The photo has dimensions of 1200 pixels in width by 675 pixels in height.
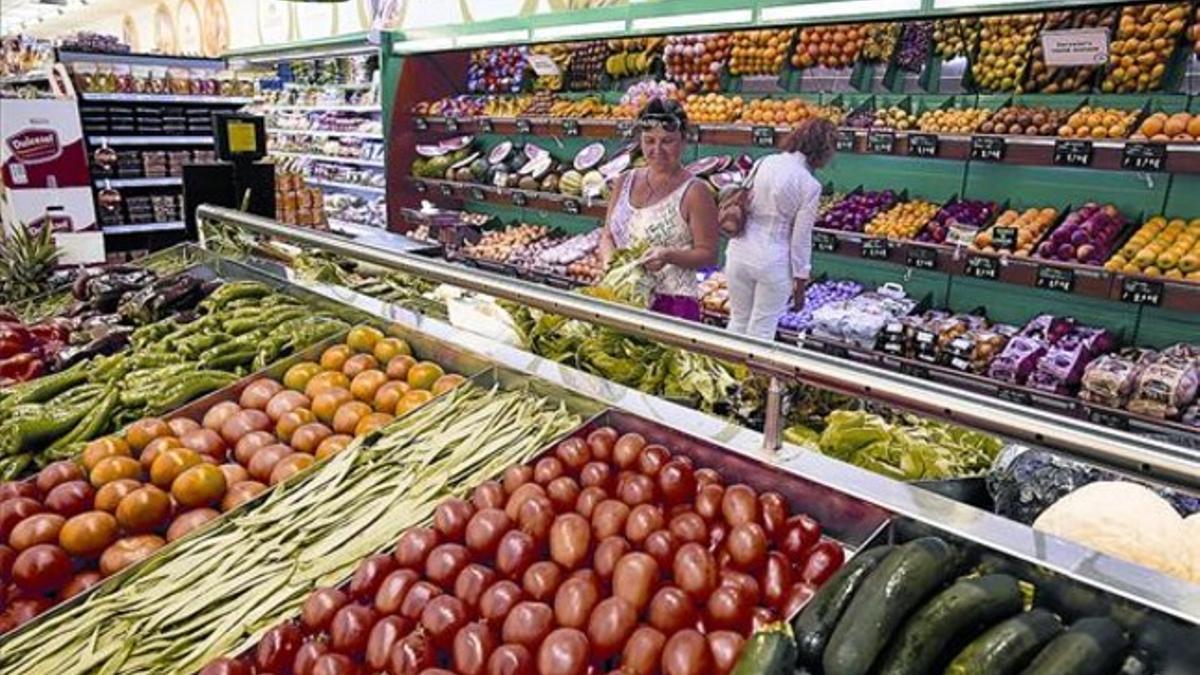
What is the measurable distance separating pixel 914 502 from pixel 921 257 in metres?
3.20

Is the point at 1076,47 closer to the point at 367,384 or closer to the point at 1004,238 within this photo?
the point at 1004,238

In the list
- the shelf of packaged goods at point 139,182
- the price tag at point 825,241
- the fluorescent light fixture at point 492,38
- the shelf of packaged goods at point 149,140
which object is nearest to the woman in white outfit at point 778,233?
the price tag at point 825,241

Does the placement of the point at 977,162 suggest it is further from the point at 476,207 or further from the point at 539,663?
the point at 476,207

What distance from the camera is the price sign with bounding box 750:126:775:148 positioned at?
197 inches

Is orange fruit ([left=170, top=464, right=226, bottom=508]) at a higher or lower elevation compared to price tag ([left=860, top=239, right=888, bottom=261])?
lower

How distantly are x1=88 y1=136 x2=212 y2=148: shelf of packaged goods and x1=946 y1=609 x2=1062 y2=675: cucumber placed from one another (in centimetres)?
797

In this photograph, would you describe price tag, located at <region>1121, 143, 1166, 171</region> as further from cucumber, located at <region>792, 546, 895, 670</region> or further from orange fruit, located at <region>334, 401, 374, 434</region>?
orange fruit, located at <region>334, 401, 374, 434</region>

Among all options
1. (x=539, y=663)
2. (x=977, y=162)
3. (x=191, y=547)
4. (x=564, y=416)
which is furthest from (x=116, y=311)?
(x=977, y=162)

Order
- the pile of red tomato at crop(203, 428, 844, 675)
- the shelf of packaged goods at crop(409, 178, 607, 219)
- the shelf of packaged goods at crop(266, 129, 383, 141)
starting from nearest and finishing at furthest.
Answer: the pile of red tomato at crop(203, 428, 844, 675)
the shelf of packaged goods at crop(409, 178, 607, 219)
the shelf of packaged goods at crop(266, 129, 383, 141)

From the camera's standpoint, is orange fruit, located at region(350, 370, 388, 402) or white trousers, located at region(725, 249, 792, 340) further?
white trousers, located at region(725, 249, 792, 340)

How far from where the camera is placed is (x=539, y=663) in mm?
1265

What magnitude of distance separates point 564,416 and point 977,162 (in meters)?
3.74

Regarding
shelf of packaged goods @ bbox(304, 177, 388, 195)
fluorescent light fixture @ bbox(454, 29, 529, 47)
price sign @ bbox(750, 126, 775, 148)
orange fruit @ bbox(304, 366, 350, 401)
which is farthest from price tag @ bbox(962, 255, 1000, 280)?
shelf of packaged goods @ bbox(304, 177, 388, 195)

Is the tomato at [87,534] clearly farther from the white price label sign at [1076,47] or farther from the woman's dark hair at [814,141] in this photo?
the white price label sign at [1076,47]
